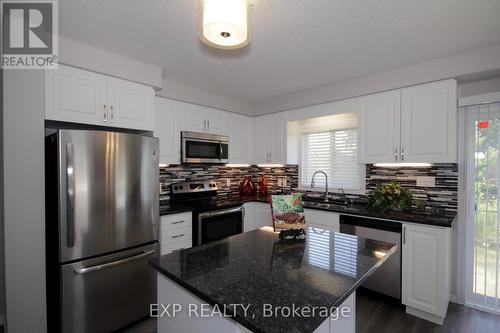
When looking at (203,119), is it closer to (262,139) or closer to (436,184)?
(262,139)

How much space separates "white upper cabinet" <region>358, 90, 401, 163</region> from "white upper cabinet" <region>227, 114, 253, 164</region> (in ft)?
5.45

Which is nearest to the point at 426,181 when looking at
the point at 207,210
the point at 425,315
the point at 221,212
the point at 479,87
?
the point at 479,87

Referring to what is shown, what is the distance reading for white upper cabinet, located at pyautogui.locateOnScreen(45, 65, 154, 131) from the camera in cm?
189

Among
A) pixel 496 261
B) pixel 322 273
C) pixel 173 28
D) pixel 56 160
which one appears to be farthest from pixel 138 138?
pixel 496 261

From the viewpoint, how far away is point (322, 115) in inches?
122

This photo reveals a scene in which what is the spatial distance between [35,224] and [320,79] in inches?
115

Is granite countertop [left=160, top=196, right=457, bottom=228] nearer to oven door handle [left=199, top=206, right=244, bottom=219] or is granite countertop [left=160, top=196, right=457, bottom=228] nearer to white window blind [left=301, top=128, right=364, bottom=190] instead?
oven door handle [left=199, top=206, right=244, bottom=219]

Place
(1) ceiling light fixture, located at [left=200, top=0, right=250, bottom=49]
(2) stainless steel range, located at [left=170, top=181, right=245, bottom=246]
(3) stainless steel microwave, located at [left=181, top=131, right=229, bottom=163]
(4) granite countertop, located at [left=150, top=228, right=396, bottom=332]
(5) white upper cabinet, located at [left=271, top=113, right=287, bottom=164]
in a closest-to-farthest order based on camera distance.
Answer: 1. (4) granite countertop, located at [left=150, top=228, right=396, bottom=332]
2. (1) ceiling light fixture, located at [left=200, top=0, right=250, bottom=49]
3. (2) stainless steel range, located at [left=170, top=181, right=245, bottom=246]
4. (3) stainless steel microwave, located at [left=181, top=131, right=229, bottom=163]
5. (5) white upper cabinet, located at [left=271, top=113, right=287, bottom=164]

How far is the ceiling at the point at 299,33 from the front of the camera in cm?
154

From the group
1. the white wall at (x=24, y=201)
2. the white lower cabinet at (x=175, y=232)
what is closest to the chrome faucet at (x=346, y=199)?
the white lower cabinet at (x=175, y=232)

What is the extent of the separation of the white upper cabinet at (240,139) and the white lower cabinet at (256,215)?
716 mm

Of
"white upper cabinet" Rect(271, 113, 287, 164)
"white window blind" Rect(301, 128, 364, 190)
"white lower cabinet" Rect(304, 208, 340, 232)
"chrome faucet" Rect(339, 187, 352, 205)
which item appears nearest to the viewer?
"white lower cabinet" Rect(304, 208, 340, 232)

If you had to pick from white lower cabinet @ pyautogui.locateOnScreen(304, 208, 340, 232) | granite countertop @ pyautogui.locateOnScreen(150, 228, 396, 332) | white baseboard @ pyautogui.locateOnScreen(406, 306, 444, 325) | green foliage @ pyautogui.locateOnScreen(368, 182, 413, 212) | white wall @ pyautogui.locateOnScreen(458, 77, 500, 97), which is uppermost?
white wall @ pyautogui.locateOnScreen(458, 77, 500, 97)

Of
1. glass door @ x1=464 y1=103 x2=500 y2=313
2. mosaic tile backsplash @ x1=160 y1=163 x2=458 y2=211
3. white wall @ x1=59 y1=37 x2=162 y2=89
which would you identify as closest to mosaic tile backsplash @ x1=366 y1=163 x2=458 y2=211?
mosaic tile backsplash @ x1=160 y1=163 x2=458 y2=211
